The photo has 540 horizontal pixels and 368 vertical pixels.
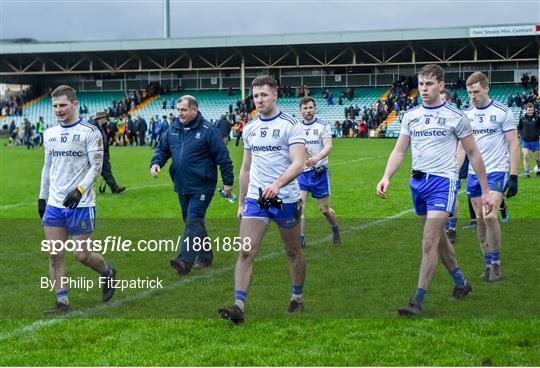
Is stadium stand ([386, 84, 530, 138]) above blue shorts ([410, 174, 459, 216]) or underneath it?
above

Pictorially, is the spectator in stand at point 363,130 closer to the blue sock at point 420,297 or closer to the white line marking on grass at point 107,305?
the white line marking on grass at point 107,305

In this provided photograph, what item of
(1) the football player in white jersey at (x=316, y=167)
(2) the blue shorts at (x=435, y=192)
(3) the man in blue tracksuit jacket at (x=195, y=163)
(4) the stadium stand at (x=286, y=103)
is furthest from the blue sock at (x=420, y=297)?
(4) the stadium stand at (x=286, y=103)

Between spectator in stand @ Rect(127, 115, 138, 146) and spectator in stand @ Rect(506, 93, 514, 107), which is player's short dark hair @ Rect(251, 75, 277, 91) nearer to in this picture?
spectator in stand @ Rect(127, 115, 138, 146)

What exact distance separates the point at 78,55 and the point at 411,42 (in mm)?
25816

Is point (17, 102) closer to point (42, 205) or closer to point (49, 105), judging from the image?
point (49, 105)

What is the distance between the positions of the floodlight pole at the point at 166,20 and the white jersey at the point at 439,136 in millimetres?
48761

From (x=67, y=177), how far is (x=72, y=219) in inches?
16.1

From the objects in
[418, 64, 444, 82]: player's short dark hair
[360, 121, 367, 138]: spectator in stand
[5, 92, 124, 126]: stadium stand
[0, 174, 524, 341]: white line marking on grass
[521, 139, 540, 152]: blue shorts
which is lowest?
[0, 174, 524, 341]: white line marking on grass

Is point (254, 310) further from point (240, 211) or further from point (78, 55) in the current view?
point (78, 55)

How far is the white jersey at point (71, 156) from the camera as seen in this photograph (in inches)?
301

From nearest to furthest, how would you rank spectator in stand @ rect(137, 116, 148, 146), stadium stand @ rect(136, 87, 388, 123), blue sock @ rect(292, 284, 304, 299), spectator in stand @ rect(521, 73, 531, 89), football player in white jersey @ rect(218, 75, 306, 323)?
football player in white jersey @ rect(218, 75, 306, 323)
blue sock @ rect(292, 284, 304, 299)
spectator in stand @ rect(137, 116, 148, 146)
spectator in stand @ rect(521, 73, 531, 89)
stadium stand @ rect(136, 87, 388, 123)

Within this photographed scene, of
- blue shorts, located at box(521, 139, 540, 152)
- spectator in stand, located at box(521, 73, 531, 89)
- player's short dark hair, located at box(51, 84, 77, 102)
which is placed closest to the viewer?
player's short dark hair, located at box(51, 84, 77, 102)

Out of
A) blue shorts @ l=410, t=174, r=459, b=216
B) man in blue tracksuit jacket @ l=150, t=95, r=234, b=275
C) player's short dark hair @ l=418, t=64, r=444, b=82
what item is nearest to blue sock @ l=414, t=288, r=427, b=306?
blue shorts @ l=410, t=174, r=459, b=216

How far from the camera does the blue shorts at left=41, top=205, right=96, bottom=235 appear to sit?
767 centimetres
